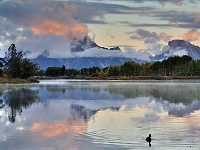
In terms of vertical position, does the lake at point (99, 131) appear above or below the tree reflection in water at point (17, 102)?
below

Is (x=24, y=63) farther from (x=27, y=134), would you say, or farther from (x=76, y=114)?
(x=27, y=134)

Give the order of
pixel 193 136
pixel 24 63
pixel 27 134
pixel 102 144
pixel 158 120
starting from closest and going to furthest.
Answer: pixel 102 144 < pixel 193 136 < pixel 27 134 < pixel 158 120 < pixel 24 63

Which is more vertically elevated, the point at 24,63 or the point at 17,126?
the point at 24,63

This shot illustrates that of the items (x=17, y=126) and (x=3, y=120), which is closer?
(x=17, y=126)

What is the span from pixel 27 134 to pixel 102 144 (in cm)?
493

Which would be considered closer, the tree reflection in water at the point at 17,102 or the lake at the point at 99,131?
the lake at the point at 99,131

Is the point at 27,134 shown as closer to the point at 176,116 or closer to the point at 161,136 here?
the point at 161,136

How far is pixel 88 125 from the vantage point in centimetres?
2409

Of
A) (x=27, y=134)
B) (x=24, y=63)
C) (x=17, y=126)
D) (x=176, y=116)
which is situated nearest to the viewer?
(x=27, y=134)

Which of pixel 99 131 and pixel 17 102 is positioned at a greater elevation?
pixel 17 102

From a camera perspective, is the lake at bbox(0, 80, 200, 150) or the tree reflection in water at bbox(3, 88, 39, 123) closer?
the lake at bbox(0, 80, 200, 150)

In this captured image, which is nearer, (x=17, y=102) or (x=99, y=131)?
(x=99, y=131)

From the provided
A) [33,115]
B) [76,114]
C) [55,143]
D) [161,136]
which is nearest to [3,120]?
[33,115]

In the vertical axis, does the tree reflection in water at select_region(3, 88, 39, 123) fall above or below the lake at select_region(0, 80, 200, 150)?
above
